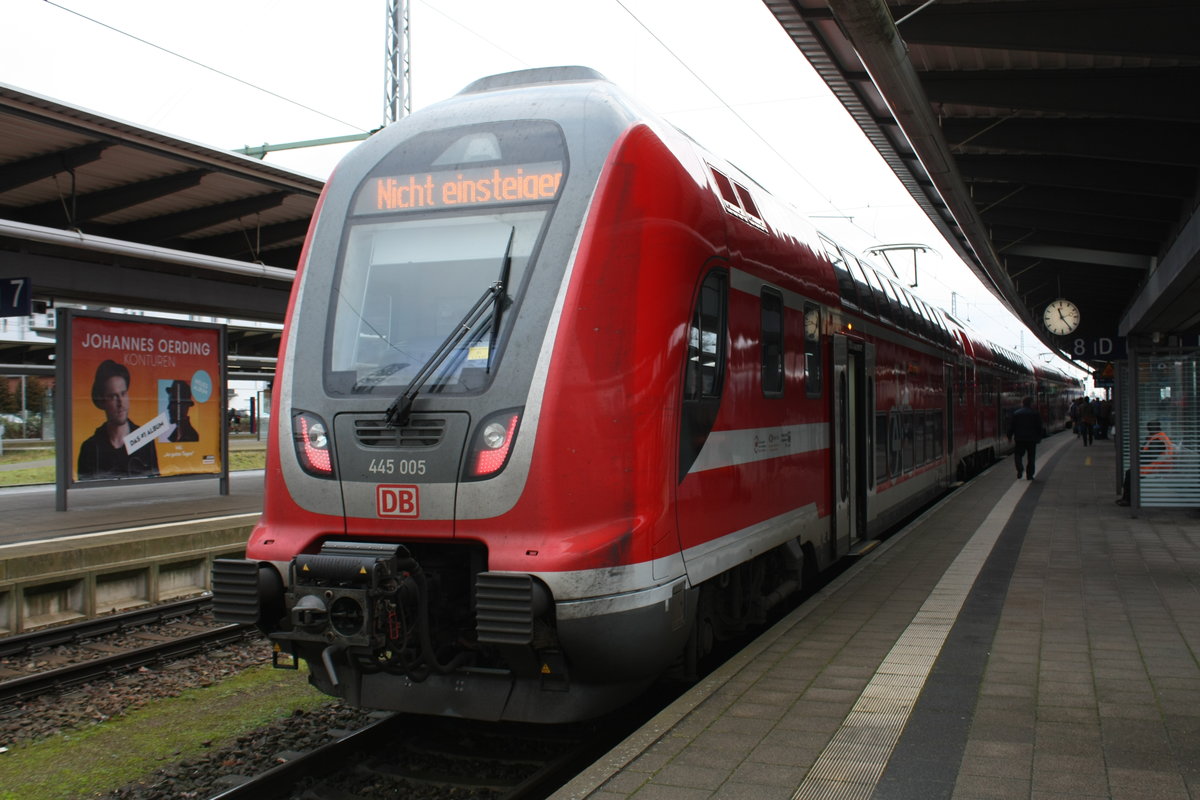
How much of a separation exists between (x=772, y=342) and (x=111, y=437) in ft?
31.7

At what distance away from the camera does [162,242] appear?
16.5 meters

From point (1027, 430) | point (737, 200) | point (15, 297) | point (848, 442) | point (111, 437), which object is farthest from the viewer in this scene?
point (1027, 430)

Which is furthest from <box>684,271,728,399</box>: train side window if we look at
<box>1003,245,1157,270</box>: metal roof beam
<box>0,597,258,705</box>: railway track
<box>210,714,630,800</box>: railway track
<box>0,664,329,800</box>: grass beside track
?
<box>1003,245,1157,270</box>: metal roof beam

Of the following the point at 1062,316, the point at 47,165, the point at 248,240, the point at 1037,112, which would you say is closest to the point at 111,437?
the point at 47,165

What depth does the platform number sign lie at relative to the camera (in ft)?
40.3

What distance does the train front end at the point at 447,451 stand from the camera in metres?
4.97

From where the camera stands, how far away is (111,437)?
1342 cm

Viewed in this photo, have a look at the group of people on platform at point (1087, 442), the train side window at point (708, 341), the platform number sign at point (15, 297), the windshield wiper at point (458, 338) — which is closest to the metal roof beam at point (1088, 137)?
the group of people on platform at point (1087, 442)

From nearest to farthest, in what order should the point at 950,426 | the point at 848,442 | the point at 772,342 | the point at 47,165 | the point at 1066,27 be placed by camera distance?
the point at 772,342
the point at 1066,27
the point at 848,442
the point at 47,165
the point at 950,426

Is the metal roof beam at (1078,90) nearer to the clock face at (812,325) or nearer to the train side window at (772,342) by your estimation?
the clock face at (812,325)

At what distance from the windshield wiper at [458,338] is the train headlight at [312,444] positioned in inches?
16.3

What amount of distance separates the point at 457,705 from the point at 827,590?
432cm

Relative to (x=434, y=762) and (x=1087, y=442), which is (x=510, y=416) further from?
(x=1087, y=442)

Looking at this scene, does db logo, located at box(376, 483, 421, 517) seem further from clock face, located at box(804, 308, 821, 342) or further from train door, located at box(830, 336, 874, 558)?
train door, located at box(830, 336, 874, 558)
